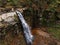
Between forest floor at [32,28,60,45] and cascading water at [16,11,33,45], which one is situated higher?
cascading water at [16,11,33,45]

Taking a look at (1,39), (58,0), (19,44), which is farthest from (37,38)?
(58,0)

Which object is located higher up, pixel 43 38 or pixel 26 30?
pixel 26 30

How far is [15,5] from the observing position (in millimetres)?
8445

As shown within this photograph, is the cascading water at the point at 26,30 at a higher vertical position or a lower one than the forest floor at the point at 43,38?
higher

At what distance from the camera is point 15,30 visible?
736cm

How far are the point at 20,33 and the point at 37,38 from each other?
2.39 ft

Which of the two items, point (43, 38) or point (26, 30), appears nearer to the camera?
point (26, 30)

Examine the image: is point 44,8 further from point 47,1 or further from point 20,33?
point 20,33

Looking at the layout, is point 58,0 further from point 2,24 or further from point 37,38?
point 2,24

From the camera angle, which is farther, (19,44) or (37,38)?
(37,38)

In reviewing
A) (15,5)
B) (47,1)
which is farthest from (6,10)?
(47,1)

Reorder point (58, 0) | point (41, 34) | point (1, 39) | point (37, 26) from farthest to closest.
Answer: point (58, 0)
point (37, 26)
point (41, 34)
point (1, 39)

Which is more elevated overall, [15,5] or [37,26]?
[15,5]

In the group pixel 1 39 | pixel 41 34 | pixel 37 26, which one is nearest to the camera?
pixel 1 39
